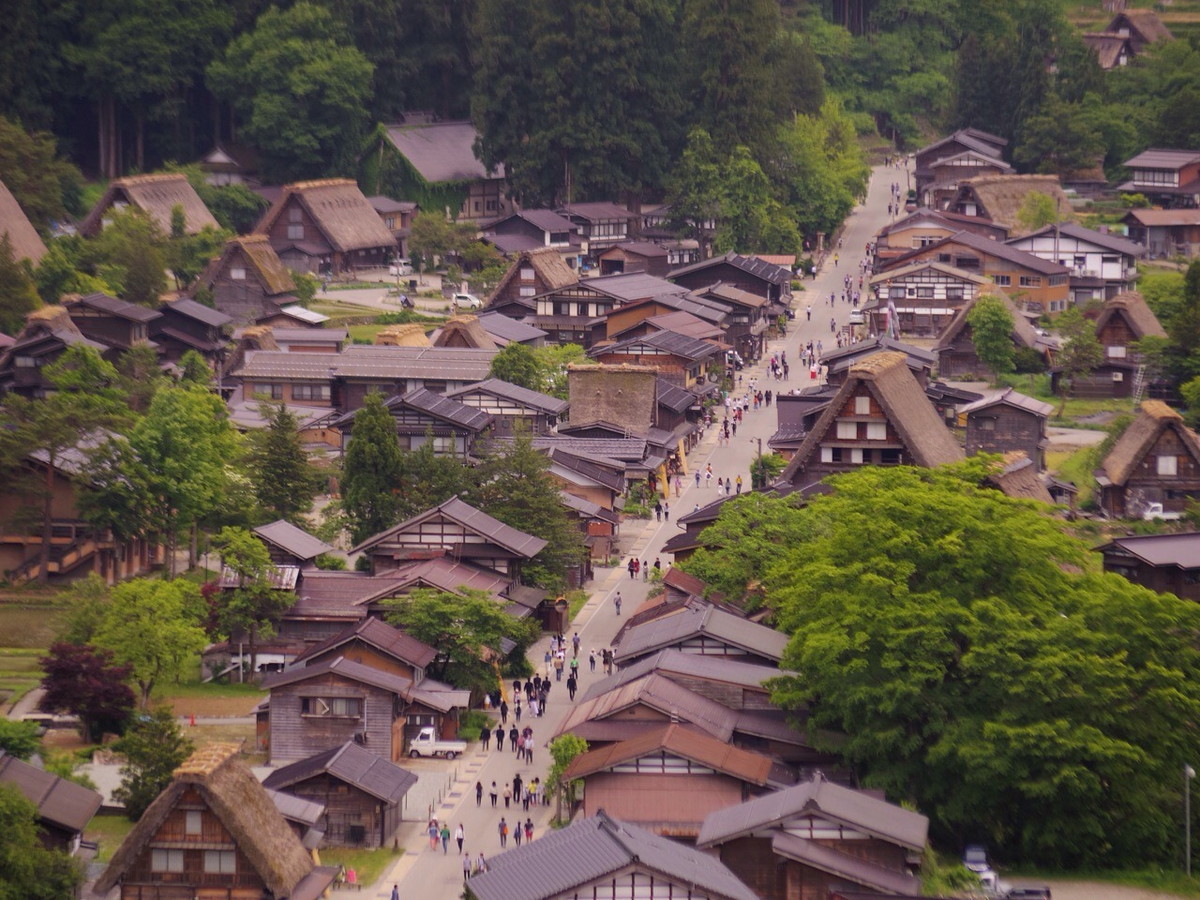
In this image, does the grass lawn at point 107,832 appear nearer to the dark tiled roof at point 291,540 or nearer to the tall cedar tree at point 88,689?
the tall cedar tree at point 88,689

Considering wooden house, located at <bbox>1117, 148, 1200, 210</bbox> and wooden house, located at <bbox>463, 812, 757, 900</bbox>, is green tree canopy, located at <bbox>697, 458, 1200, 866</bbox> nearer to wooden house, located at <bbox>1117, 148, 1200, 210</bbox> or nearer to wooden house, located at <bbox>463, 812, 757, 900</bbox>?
wooden house, located at <bbox>463, 812, 757, 900</bbox>

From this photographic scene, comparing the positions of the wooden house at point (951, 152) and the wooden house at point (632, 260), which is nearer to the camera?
the wooden house at point (632, 260)

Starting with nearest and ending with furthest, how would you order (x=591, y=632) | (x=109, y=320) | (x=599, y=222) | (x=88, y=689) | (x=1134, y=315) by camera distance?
(x=88, y=689) < (x=591, y=632) < (x=109, y=320) < (x=1134, y=315) < (x=599, y=222)

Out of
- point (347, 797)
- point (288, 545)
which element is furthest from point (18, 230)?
point (347, 797)

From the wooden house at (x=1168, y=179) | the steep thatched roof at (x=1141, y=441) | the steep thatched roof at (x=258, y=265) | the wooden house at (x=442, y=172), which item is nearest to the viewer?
the steep thatched roof at (x=1141, y=441)

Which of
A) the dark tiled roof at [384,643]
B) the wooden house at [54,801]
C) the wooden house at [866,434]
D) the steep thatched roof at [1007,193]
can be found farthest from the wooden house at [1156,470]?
the steep thatched roof at [1007,193]

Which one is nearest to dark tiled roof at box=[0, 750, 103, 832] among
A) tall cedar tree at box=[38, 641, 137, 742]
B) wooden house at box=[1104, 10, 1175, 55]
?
tall cedar tree at box=[38, 641, 137, 742]

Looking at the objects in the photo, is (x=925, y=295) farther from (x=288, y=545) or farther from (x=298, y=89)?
(x=288, y=545)
